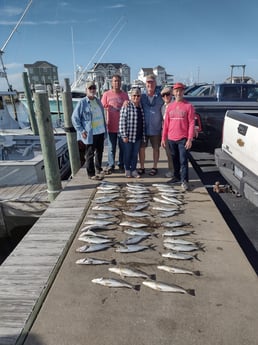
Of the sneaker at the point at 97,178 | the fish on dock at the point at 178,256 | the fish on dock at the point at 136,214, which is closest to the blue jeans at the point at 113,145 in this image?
the sneaker at the point at 97,178

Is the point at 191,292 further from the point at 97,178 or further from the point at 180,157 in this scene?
the point at 97,178

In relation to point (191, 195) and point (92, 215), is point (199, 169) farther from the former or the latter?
point (92, 215)

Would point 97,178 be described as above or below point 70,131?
below

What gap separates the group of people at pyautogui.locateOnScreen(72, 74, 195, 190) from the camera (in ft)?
14.9

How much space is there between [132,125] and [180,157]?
3.25 ft

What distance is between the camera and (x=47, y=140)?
16.0 feet

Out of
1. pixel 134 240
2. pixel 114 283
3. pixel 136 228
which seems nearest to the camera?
pixel 114 283

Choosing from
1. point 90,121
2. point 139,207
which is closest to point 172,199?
point 139,207

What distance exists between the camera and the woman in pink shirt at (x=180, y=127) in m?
4.43

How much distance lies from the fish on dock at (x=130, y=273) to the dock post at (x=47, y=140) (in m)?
2.79

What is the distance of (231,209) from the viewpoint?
16.5 ft

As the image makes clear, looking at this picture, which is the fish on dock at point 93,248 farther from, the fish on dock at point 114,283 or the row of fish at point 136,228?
the fish on dock at point 114,283

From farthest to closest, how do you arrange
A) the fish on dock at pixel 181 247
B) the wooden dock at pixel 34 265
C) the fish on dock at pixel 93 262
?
the fish on dock at pixel 181 247 → the fish on dock at pixel 93 262 → the wooden dock at pixel 34 265

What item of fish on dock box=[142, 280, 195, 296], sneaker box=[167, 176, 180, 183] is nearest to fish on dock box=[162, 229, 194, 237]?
fish on dock box=[142, 280, 195, 296]
